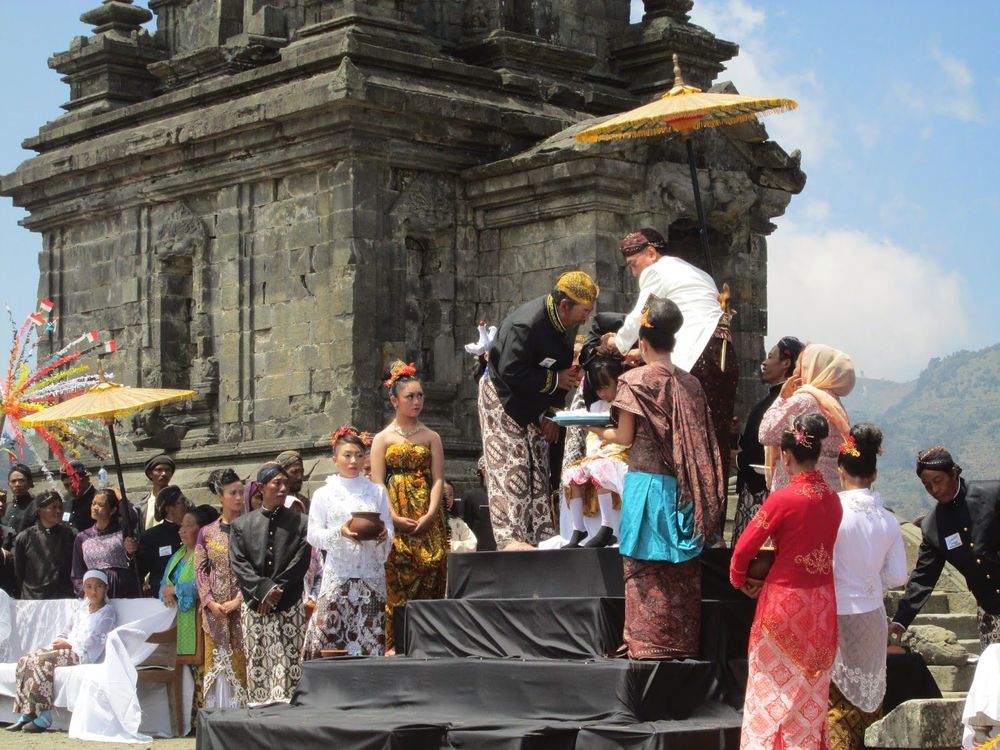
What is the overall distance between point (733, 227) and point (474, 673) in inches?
343

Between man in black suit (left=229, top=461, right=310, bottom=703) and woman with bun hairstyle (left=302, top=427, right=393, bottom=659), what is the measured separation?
1.53 ft

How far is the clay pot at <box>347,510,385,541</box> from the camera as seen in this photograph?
11.9 meters

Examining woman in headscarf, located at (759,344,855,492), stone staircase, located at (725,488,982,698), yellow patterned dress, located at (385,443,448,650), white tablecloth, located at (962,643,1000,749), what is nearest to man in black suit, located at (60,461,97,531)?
yellow patterned dress, located at (385,443,448,650)

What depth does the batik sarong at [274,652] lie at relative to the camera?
12633mm

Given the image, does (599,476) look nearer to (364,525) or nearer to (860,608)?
(364,525)

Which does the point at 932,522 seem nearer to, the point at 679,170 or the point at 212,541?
the point at 212,541

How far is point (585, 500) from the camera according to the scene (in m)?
11.4

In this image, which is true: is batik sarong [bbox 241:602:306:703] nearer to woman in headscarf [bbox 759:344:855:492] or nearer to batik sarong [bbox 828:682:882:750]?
woman in headscarf [bbox 759:344:855:492]

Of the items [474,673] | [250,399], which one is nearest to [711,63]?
[250,399]

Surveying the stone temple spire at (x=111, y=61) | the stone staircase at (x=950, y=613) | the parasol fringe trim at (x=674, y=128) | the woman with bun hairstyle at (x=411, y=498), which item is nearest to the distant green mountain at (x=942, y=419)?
the stone temple spire at (x=111, y=61)

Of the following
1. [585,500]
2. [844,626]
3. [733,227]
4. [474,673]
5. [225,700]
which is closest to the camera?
[844,626]

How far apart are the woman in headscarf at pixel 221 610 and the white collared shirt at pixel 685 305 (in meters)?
3.66

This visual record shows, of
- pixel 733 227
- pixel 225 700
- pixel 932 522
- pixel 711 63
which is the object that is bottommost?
pixel 225 700

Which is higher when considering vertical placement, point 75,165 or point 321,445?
point 75,165
